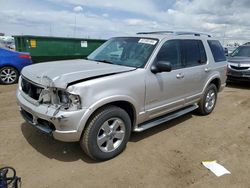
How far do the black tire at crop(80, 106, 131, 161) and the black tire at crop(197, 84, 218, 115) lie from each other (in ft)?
8.45

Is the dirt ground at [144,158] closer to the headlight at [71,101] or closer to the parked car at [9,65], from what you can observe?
the headlight at [71,101]

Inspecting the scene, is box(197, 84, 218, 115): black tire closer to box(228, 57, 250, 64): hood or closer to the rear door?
the rear door

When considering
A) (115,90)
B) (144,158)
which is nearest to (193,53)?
(115,90)

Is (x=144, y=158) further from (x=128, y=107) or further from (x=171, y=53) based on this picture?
(x=171, y=53)

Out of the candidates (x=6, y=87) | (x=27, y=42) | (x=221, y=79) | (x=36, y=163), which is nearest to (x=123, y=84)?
(x=36, y=163)

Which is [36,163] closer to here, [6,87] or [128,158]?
[128,158]

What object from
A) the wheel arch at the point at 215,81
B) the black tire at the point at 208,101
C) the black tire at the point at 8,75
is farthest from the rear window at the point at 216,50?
the black tire at the point at 8,75

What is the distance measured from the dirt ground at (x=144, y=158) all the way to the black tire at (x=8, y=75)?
3278mm

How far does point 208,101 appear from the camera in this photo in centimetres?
585

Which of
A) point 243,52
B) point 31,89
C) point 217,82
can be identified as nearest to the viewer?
point 31,89

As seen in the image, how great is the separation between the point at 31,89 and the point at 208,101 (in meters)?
4.08

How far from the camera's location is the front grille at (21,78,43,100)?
11.3ft

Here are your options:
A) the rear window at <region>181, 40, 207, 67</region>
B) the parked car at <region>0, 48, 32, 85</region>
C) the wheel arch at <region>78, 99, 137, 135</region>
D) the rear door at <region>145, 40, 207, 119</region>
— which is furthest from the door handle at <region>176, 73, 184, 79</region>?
the parked car at <region>0, 48, 32, 85</region>

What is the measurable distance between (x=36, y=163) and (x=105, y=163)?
97 cm
